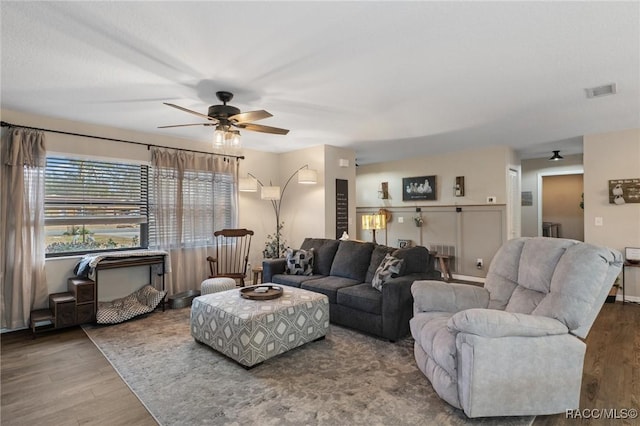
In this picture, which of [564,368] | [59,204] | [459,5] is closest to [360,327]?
[564,368]

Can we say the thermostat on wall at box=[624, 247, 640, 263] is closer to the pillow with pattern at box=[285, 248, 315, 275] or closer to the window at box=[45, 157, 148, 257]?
the pillow with pattern at box=[285, 248, 315, 275]

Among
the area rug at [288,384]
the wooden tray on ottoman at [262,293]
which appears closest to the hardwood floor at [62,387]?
the area rug at [288,384]

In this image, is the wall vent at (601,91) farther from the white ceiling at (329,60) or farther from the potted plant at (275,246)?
the potted plant at (275,246)

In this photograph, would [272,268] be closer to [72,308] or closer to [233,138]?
[233,138]

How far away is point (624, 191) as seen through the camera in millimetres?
4652

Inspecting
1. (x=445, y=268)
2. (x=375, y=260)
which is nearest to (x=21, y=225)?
(x=375, y=260)

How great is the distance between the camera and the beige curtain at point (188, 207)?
471cm

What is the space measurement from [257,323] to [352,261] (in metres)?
1.78

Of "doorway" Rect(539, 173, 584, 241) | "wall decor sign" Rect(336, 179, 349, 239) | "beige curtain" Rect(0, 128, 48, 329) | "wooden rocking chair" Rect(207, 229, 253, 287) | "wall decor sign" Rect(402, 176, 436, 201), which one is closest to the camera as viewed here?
"beige curtain" Rect(0, 128, 48, 329)

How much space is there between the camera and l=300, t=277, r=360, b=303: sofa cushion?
12.4 feet

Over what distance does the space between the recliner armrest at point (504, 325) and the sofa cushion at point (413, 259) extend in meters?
1.63

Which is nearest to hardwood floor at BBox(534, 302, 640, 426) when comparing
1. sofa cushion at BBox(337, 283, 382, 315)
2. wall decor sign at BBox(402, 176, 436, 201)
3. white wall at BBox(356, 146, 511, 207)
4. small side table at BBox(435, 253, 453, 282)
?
sofa cushion at BBox(337, 283, 382, 315)

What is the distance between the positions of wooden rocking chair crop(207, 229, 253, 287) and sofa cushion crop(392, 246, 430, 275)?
8.20 ft
